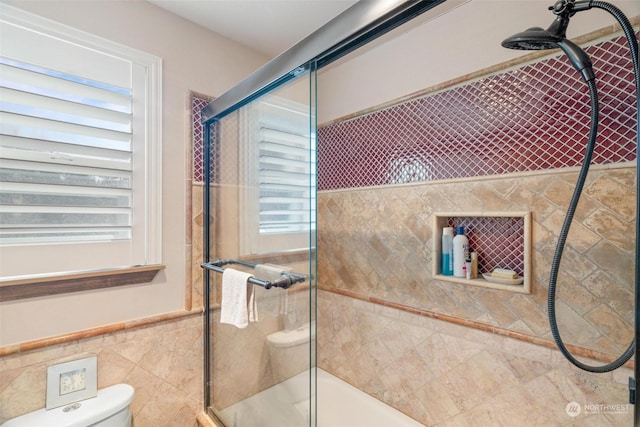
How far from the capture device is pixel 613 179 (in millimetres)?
1061

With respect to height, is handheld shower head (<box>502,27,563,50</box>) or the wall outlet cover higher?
handheld shower head (<box>502,27,563,50</box>)

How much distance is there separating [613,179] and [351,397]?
170 centimetres

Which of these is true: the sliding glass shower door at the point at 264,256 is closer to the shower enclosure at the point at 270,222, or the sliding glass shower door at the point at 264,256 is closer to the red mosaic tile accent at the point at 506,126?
the shower enclosure at the point at 270,222

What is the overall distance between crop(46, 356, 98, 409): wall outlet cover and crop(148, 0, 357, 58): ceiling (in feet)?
5.73

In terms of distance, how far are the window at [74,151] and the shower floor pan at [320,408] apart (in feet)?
2.83

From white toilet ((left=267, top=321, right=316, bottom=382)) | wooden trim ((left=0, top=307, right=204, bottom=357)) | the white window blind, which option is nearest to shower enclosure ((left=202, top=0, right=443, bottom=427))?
white toilet ((left=267, top=321, right=316, bottom=382))

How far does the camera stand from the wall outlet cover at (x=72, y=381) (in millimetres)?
1251

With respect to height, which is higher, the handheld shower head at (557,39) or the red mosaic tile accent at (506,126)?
the handheld shower head at (557,39)

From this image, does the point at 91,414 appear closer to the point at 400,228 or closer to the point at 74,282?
the point at 74,282

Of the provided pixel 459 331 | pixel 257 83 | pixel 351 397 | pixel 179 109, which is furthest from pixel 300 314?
pixel 179 109

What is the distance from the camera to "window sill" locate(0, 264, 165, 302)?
1187mm

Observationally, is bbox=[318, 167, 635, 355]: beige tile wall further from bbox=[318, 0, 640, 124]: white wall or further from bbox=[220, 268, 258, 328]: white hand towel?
bbox=[220, 268, 258, 328]: white hand towel

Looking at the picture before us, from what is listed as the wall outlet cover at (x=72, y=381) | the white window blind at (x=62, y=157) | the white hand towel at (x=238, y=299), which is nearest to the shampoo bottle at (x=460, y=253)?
the white hand towel at (x=238, y=299)

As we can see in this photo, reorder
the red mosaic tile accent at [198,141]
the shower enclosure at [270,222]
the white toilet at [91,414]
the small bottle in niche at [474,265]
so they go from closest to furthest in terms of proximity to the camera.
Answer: the shower enclosure at [270,222], the white toilet at [91,414], the small bottle in niche at [474,265], the red mosaic tile accent at [198,141]
